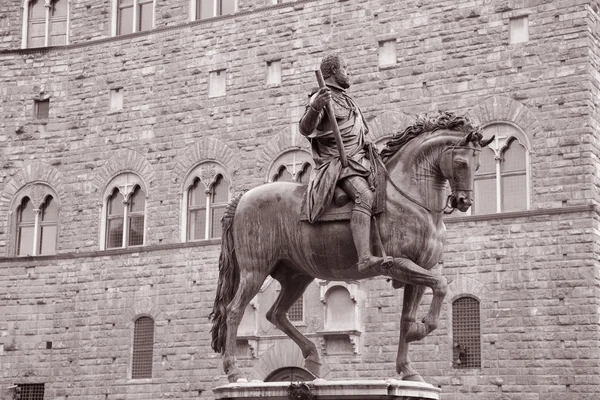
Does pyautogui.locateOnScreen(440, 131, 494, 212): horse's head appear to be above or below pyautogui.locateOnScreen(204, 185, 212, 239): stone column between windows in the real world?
below

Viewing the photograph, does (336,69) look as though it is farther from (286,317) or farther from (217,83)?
(217,83)

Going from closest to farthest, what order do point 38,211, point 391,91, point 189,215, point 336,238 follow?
point 336,238
point 391,91
point 189,215
point 38,211

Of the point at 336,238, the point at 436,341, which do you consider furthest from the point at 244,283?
the point at 436,341

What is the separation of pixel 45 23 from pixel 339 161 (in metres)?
20.0

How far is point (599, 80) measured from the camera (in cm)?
2119

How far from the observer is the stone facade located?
20.2 m

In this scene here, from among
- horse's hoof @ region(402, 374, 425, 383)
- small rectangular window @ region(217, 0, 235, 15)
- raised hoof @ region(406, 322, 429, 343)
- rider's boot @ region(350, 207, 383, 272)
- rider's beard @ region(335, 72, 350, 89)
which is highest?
small rectangular window @ region(217, 0, 235, 15)

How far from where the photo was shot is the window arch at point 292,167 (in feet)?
76.8

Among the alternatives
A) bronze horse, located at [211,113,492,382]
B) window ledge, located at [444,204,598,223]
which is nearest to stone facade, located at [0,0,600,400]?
window ledge, located at [444,204,598,223]

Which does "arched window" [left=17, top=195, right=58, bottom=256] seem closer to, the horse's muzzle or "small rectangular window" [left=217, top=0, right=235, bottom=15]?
"small rectangular window" [left=217, top=0, right=235, bottom=15]

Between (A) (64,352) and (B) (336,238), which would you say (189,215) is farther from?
(B) (336,238)

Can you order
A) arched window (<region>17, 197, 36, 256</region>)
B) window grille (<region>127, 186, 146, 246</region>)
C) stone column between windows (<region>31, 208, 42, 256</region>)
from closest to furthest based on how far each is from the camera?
window grille (<region>127, 186, 146, 246</region>) < stone column between windows (<region>31, 208, 42, 256</region>) < arched window (<region>17, 197, 36, 256</region>)

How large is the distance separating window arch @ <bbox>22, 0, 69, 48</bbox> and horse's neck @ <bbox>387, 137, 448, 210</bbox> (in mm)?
19540

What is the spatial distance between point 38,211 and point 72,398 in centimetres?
483
